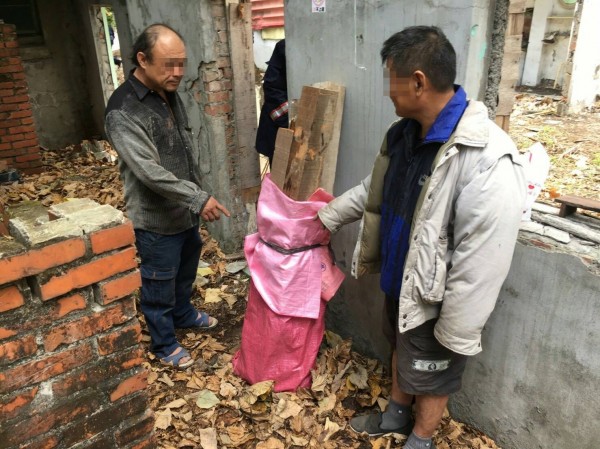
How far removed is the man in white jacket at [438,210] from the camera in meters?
1.91

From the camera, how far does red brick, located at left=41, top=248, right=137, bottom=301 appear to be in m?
1.73

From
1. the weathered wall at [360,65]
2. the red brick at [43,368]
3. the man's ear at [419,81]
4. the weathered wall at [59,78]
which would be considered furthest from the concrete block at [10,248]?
the weathered wall at [59,78]

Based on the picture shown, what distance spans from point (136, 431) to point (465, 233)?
1609 millimetres

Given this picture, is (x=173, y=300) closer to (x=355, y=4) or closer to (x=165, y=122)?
(x=165, y=122)

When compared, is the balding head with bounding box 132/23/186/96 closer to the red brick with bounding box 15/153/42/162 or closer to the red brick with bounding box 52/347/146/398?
the red brick with bounding box 52/347/146/398

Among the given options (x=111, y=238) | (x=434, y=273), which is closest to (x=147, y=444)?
(x=111, y=238)

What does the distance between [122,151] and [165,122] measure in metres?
Result: 0.33

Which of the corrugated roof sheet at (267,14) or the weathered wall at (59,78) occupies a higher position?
the corrugated roof sheet at (267,14)

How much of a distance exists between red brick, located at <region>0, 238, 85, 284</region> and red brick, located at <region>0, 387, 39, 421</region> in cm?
45

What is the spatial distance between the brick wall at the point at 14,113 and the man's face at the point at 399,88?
652cm

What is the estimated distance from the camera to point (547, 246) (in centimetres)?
226

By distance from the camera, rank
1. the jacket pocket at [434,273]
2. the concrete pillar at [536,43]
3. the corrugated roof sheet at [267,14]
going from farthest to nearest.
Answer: the concrete pillar at [536,43], the corrugated roof sheet at [267,14], the jacket pocket at [434,273]

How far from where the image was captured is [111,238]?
1.85m

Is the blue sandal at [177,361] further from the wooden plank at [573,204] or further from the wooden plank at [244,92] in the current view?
the wooden plank at [573,204]
